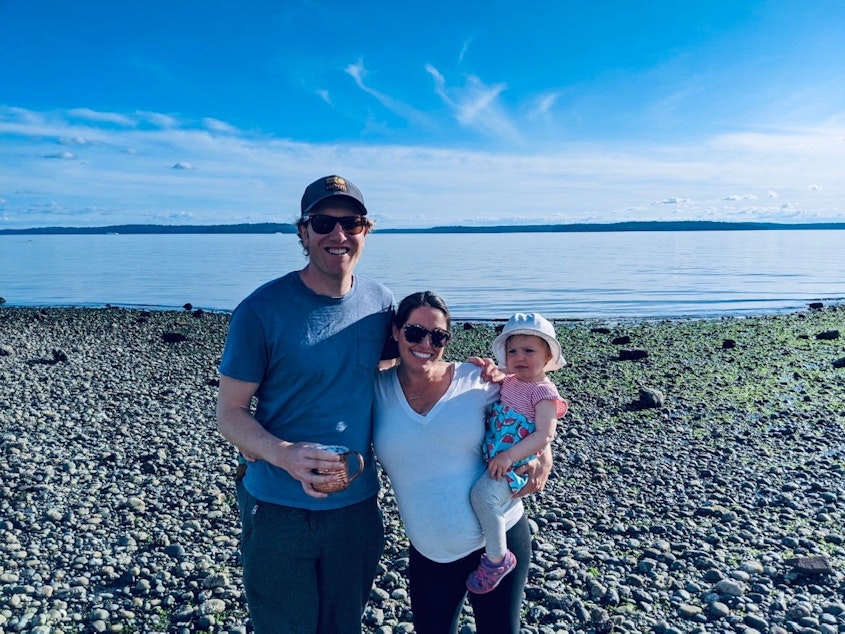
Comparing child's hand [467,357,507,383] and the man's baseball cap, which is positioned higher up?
the man's baseball cap

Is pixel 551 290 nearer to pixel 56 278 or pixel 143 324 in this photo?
pixel 143 324

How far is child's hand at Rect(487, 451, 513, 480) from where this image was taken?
371 cm

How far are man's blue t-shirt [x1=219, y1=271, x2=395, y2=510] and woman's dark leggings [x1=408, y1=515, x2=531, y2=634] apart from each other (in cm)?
65

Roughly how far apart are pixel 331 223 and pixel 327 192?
18 cm

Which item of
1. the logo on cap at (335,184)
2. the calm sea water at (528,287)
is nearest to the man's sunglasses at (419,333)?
the logo on cap at (335,184)

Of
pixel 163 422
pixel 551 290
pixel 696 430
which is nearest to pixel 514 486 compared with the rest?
pixel 696 430

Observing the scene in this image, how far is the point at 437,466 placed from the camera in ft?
12.3

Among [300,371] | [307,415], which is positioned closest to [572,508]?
[307,415]

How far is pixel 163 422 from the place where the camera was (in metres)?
12.6

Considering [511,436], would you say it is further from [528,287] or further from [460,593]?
[528,287]

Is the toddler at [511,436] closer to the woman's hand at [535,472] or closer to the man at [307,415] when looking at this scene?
the woman's hand at [535,472]

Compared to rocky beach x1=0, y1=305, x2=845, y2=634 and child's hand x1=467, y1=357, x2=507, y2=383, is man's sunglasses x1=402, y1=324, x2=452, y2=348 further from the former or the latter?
rocky beach x1=0, y1=305, x2=845, y2=634

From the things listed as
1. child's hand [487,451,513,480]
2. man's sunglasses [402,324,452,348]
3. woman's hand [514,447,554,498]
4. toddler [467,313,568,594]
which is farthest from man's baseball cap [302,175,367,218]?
woman's hand [514,447,554,498]

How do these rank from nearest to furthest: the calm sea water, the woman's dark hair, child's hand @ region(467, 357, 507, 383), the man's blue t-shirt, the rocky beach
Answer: the man's blue t-shirt < the woman's dark hair < child's hand @ region(467, 357, 507, 383) < the rocky beach < the calm sea water
